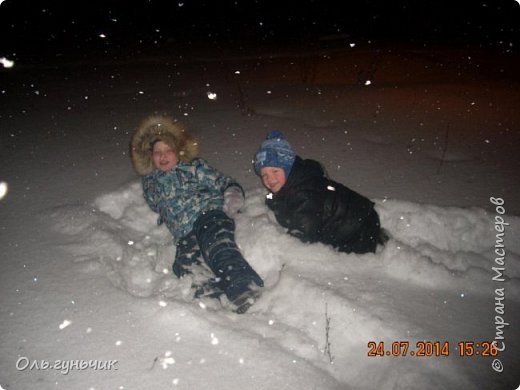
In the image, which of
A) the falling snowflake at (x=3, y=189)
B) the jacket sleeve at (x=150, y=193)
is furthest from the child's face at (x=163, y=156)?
the falling snowflake at (x=3, y=189)

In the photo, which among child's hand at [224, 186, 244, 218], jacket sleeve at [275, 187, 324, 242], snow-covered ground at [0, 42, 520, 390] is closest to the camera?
snow-covered ground at [0, 42, 520, 390]

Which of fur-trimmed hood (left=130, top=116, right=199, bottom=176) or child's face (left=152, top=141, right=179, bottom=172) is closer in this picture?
child's face (left=152, top=141, right=179, bottom=172)

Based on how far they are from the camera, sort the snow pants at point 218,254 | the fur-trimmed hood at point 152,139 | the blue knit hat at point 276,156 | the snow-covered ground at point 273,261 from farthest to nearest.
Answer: the fur-trimmed hood at point 152,139 < the blue knit hat at point 276,156 < the snow pants at point 218,254 < the snow-covered ground at point 273,261

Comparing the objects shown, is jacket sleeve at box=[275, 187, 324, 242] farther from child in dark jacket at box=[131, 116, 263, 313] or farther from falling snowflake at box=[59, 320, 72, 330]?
falling snowflake at box=[59, 320, 72, 330]

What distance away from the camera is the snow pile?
6.15ft

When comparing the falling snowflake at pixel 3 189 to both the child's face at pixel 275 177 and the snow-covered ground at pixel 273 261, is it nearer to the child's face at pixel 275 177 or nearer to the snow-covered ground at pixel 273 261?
the snow-covered ground at pixel 273 261

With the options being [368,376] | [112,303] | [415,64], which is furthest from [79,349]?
[415,64]

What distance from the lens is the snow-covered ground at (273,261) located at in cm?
168

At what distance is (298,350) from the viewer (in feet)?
6.11

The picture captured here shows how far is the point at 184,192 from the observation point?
318cm

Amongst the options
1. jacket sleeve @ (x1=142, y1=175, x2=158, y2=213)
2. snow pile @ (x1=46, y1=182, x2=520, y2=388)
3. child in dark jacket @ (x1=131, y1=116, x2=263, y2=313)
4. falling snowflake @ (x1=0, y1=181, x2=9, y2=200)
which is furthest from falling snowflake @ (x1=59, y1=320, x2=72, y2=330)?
falling snowflake @ (x1=0, y1=181, x2=9, y2=200)

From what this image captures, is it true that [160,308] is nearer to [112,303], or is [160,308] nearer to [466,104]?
[112,303]

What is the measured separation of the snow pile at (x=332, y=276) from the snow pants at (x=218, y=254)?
0.14 meters

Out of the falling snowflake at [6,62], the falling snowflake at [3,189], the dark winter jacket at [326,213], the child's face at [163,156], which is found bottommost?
the dark winter jacket at [326,213]
